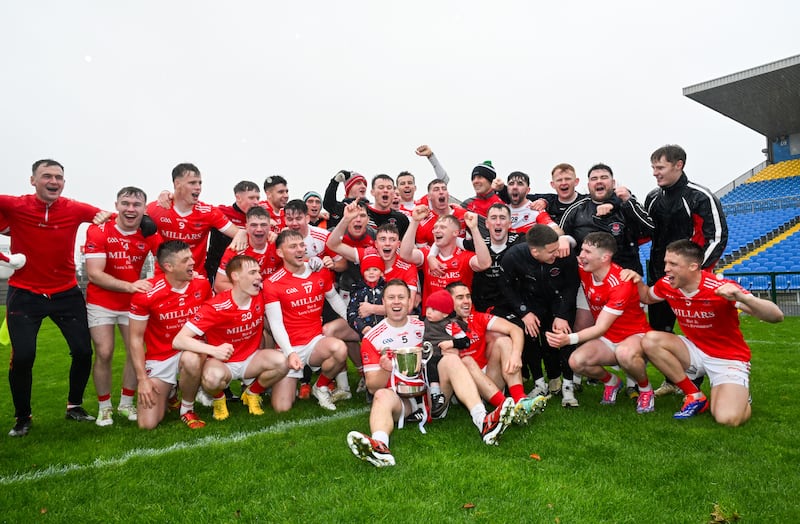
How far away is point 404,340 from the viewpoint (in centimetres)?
505

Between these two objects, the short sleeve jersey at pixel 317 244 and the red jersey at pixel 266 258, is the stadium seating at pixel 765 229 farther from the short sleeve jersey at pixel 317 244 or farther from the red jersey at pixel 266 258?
the red jersey at pixel 266 258

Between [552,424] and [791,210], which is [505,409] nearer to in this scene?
[552,424]

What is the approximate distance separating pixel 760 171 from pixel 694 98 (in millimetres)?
11770

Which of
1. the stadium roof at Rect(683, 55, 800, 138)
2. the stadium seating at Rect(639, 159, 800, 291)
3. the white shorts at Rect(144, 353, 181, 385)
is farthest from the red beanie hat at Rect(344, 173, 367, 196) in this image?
the stadium roof at Rect(683, 55, 800, 138)

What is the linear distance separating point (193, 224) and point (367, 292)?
223 centimetres

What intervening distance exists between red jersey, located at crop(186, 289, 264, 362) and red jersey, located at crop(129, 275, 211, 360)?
16 cm

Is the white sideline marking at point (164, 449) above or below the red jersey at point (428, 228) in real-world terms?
below

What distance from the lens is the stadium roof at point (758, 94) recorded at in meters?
24.5

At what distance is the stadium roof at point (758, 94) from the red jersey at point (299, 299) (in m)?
26.8

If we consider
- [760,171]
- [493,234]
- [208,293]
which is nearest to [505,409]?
[493,234]

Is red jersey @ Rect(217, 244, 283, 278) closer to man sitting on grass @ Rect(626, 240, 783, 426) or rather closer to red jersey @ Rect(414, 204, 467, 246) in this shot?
red jersey @ Rect(414, 204, 467, 246)

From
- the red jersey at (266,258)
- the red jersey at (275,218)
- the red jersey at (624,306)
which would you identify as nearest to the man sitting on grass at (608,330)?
the red jersey at (624,306)

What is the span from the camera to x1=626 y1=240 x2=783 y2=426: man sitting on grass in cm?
488

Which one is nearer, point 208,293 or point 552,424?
point 552,424
